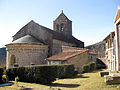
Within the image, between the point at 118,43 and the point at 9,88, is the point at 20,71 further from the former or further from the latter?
the point at 118,43

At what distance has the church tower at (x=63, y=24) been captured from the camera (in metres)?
32.5

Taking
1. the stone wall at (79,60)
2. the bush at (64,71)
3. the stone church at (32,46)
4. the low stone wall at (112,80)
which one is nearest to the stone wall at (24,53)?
the stone church at (32,46)

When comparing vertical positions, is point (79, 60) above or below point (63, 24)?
below

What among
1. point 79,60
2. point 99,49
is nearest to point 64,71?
point 79,60

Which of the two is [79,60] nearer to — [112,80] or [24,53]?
[24,53]

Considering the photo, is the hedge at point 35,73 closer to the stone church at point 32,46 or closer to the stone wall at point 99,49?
the stone church at point 32,46

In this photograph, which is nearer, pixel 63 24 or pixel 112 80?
pixel 112 80

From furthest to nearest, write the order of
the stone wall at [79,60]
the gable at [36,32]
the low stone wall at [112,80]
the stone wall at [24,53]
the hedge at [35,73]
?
the gable at [36,32]
the stone wall at [24,53]
the stone wall at [79,60]
the hedge at [35,73]
the low stone wall at [112,80]

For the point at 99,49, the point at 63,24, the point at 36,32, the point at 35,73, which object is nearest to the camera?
the point at 35,73

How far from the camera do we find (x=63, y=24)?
1291 inches

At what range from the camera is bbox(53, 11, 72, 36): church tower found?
32478mm

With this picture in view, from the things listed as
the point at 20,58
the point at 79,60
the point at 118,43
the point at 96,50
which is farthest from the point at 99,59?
the point at 118,43

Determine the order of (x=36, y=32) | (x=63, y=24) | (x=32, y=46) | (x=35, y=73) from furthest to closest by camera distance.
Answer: (x=63, y=24)
(x=36, y=32)
(x=32, y=46)
(x=35, y=73)

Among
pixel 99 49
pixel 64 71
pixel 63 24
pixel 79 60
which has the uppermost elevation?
pixel 63 24
